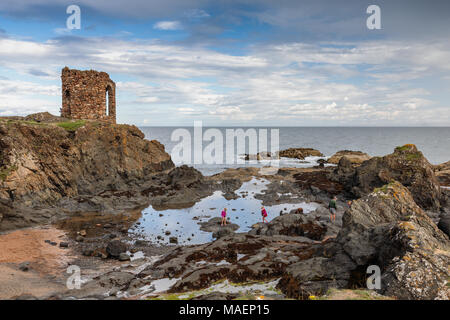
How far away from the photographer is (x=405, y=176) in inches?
1289

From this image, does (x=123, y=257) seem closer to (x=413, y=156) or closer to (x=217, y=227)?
(x=217, y=227)

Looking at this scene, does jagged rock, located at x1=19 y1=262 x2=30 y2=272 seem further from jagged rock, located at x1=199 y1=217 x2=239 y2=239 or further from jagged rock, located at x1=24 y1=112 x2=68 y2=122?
jagged rock, located at x1=24 y1=112 x2=68 y2=122

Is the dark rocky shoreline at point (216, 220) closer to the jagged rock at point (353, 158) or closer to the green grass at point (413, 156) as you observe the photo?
the green grass at point (413, 156)

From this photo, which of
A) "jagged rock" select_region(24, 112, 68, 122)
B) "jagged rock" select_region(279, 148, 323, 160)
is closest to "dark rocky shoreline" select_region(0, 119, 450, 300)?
"jagged rock" select_region(24, 112, 68, 122)

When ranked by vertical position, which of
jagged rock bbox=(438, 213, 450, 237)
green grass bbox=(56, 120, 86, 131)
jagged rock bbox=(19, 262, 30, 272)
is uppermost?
Result: green grass bbox=(56, 120, 86, 131)

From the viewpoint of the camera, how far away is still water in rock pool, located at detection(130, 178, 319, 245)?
2553 cm

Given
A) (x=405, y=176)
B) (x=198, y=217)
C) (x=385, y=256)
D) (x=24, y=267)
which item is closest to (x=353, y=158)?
(x=405, y=176)

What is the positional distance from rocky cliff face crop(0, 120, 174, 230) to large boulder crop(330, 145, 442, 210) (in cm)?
2899

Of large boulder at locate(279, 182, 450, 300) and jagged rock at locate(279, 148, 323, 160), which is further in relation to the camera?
jagged rock at locate(279, 148, 323, 160)

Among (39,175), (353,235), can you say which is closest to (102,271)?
(353,235)

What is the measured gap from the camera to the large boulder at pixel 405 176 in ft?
102

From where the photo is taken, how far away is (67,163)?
36406 mm

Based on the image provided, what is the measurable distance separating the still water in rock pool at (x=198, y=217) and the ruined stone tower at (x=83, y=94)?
2004cm

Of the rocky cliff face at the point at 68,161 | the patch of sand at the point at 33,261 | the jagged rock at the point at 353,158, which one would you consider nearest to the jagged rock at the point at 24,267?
the patch of sand at the point at 33,261
